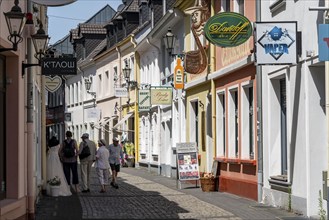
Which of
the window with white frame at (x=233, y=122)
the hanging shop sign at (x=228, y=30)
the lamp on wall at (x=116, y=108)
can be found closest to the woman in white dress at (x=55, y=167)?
the window with white frame at (x=233, y=122)

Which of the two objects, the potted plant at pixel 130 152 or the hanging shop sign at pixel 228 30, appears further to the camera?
the potted plant at pixel 130 152

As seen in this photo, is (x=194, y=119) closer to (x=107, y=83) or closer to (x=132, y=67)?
(x=132, y=67)

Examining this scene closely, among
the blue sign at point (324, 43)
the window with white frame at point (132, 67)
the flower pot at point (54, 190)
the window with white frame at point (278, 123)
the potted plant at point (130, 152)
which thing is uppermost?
the window with white frame at point (132, 67)

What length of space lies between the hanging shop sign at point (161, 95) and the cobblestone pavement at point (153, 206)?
19.3 feet

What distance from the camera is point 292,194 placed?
573 inches

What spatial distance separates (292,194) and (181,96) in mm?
13017

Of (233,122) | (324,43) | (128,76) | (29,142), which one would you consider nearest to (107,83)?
(128,76)

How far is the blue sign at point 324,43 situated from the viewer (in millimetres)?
9852

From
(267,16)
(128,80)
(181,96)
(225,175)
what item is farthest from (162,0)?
(267,16)

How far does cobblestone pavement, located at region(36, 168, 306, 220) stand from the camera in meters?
14.6

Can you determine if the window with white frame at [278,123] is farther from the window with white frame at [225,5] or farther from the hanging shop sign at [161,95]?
the hanging shop sign at [161,95]

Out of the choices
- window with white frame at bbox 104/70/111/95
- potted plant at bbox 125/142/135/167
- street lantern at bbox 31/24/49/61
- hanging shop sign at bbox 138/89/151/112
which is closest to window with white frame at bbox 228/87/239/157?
street lantern at bbox 31/24/49/61

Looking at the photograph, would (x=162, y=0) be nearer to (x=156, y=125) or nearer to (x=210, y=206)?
(x=156, y=125)

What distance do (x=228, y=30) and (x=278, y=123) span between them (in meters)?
2.38
